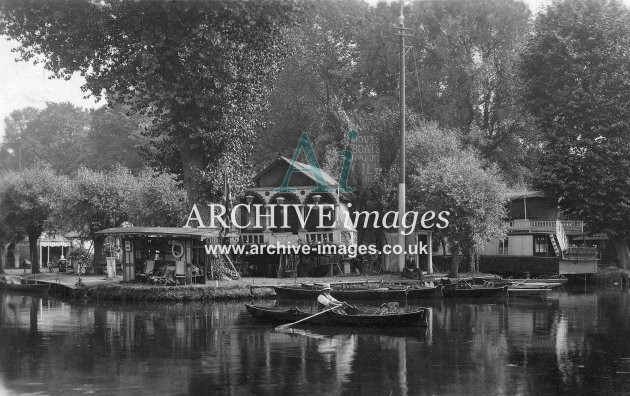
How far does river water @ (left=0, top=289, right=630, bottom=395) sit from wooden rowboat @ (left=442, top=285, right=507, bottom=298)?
467 cm

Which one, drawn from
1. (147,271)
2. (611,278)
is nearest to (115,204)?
(147,271)

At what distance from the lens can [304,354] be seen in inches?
915

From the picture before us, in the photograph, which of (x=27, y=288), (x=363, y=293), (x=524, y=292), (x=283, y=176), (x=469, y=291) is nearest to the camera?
(x=363, y=293)

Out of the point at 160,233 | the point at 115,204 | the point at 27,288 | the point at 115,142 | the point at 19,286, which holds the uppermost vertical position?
the point at 115,142

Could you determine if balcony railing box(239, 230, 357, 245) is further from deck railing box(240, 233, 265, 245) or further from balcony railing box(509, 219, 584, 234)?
balcony railing box(509, 219, 584, 234)

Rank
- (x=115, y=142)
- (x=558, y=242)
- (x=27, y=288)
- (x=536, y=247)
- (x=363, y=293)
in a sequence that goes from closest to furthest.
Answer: (x=363, y=293), (x=27, y=288), (x=558, y=242), (x=536, y=247), (x=115, y=142)

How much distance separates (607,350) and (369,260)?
95.8 ft

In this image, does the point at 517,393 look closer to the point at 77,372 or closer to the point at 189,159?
the point at 77,372

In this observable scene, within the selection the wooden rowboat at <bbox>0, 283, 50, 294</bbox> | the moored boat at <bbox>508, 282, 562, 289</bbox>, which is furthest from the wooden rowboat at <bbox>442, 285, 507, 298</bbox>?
the wooden rowboat at <bbox>0, 283, 50, 294</bbox>

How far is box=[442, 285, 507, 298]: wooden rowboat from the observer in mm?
40188

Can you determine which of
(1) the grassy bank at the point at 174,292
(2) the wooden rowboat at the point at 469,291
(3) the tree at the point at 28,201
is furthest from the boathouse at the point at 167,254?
(3) the tree at the point at 28,201

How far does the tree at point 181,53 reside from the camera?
38.4m

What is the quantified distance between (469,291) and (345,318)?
1379 centimetres

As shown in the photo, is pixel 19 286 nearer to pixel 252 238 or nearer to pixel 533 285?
pixel 252 238
